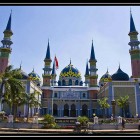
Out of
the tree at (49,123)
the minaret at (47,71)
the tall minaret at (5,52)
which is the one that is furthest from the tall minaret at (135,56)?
the tree at (49,123)

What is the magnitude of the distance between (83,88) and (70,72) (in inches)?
324

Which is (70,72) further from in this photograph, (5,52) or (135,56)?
(5,52)

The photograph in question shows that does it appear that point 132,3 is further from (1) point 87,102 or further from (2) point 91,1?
(1) point 87,102

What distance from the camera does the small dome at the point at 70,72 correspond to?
231 ft

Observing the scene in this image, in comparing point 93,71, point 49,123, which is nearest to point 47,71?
point 93,71

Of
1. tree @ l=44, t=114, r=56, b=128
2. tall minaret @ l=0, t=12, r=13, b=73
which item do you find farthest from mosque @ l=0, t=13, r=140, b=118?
tree @ l=44, t=114, r=56, b=128

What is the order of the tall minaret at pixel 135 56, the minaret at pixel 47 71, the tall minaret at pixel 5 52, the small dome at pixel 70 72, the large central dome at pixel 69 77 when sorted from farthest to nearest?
the small dome at pixel 70 72 → the large central dome at pixel 69 77 → the minaret at pixel 47 71 → the tall minaret at pixel 135 56 → the tall minaret at pixel 5 52

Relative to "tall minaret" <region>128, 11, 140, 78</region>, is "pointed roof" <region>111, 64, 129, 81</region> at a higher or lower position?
lower

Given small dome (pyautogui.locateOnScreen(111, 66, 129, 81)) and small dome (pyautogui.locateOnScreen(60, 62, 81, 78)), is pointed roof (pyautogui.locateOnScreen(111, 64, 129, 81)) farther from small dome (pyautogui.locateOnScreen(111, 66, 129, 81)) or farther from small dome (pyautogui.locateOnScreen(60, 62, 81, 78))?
small dome (pyautogui.locateOnScreen(60, 62, 81, 78))

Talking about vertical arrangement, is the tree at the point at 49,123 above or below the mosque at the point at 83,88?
below

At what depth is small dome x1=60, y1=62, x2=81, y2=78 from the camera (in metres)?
70.5

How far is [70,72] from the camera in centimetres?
7088

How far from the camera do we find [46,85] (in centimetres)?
6069

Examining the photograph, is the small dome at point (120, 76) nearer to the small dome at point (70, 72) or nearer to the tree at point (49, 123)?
the small dome at point (70, 72)
